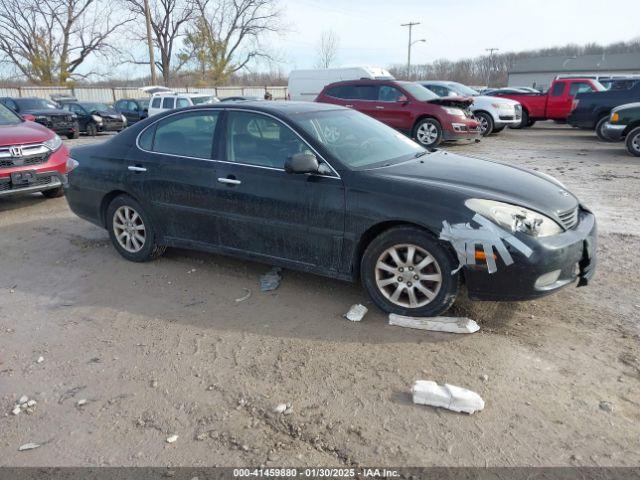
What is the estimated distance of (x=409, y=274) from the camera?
3.70 m

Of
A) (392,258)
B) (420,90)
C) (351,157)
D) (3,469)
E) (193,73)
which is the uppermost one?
(193,73)

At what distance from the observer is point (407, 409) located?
282 centimetres

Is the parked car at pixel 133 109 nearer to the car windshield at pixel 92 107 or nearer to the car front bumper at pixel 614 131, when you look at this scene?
the car windshield at pixel 92 107

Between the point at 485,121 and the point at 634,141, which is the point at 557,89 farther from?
the point at 634,141

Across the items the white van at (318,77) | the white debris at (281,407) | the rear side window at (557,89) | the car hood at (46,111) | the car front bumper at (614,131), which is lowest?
the white debris at (281,407)

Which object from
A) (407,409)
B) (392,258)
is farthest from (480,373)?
(392,258)

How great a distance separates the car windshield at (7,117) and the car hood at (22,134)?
151 mm

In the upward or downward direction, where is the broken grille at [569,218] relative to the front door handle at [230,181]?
downward

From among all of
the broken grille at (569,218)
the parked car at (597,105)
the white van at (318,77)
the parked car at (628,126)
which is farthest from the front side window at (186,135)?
the white van at (318,77)

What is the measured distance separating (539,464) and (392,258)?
5.63ft

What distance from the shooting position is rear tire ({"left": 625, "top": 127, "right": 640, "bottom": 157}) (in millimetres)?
11688

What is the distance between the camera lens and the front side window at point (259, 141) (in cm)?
421

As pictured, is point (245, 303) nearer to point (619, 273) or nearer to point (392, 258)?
point (392, 258)

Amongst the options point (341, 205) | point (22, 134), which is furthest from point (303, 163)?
point (22, 134)
